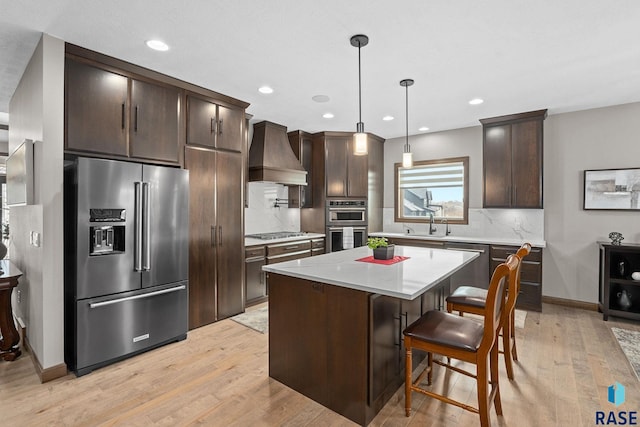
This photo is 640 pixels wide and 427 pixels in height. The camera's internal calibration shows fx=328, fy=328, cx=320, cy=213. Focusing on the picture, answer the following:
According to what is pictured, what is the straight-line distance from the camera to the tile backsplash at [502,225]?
184 inches

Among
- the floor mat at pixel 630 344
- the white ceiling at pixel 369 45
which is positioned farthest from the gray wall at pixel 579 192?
the floor mat at pixel 630 344

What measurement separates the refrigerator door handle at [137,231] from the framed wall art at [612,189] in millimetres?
5277

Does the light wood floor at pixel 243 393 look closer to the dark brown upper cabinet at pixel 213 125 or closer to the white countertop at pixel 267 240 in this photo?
the white countertop at pixel 267 240

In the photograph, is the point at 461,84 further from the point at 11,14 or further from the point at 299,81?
the point at 11,14

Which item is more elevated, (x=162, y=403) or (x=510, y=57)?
(x=510, y=57)

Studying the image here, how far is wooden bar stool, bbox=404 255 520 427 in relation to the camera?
182 centimetres

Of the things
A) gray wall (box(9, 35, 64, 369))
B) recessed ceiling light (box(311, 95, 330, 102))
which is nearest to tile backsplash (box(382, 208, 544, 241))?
recessed ceiling light (box(311, 95, 330, 102))

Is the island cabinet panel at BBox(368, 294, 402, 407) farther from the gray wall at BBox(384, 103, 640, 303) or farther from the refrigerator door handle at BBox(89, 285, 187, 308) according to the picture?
the gray wall at BBox(384, 103, 640, 303)

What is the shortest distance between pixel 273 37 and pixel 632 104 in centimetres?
452

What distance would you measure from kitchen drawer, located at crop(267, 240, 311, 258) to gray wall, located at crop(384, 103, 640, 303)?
344cm

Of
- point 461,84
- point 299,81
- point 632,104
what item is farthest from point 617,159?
point 299,81

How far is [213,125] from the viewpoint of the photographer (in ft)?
12.2

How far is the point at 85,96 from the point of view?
2.75 metres

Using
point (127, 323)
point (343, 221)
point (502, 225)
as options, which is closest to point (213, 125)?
point (127, 323)
